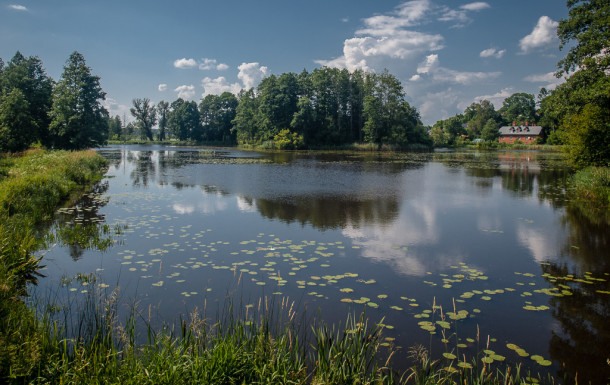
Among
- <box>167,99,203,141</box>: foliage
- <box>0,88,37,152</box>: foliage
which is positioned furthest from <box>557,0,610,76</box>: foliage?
<box>167,99,203,141</box>: foliage

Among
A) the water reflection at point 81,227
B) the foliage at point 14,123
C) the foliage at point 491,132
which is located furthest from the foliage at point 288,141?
the foliage at point 491,132

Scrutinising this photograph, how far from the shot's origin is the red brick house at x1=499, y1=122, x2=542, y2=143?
100 m

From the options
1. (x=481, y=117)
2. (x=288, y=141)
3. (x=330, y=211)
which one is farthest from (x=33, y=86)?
(x=481, y=117)

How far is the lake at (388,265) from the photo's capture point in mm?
5586

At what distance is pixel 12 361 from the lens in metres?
3.71

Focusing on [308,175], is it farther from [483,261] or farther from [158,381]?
[158,381]

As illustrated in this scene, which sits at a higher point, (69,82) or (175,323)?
(69,82)

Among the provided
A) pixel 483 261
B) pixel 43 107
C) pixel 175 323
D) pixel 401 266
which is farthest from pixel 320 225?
pixel 43 107

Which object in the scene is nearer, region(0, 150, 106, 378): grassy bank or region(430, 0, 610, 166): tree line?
region(0, 150, 106, 378): grassy bank

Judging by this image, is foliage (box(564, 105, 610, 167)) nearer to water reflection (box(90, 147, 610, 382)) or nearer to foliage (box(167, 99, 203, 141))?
water reflection (box(90, 147, 610, 382))

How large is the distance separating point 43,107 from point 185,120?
2622 inches

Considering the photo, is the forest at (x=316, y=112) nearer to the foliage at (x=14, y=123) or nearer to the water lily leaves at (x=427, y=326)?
the foliage at (x=14, y=123)

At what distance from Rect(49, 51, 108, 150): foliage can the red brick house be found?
99.2m

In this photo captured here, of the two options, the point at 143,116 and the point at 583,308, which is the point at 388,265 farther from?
the point at 143,116
